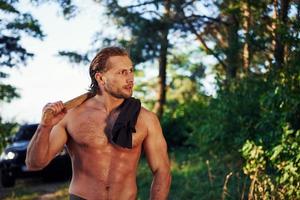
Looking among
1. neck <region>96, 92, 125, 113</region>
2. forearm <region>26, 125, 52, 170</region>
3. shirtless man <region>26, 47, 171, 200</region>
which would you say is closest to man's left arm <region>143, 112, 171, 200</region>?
shirtless man <region>26, 47, 171, 200</region>

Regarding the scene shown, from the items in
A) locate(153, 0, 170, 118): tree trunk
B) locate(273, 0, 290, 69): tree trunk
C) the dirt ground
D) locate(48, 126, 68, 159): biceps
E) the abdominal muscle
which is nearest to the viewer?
locate(48, 126, 68, 159): biceps

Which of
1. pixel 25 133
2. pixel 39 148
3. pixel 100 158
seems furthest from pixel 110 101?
pixel 25 133

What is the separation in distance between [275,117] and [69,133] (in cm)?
587

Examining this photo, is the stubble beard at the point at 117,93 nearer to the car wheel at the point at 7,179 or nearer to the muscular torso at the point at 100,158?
the muscular torso at the point at 100,158

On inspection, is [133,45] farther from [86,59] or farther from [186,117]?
[186,117]

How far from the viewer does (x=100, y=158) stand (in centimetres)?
371

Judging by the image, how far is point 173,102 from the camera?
3225 centimetres

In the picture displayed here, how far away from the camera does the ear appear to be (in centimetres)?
371

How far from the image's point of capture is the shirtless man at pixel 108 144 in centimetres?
364

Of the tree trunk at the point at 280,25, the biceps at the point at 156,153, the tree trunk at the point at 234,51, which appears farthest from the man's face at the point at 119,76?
the tree trunk at the point at 234,51

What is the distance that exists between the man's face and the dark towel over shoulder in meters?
0.09

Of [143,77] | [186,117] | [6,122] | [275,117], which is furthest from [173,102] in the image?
[275,117]

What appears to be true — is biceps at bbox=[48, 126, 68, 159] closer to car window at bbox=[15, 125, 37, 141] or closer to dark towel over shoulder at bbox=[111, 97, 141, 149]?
dark towel over shoulder at bbox=[111, 97, 141, 149]

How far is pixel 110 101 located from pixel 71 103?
0.86 feet
